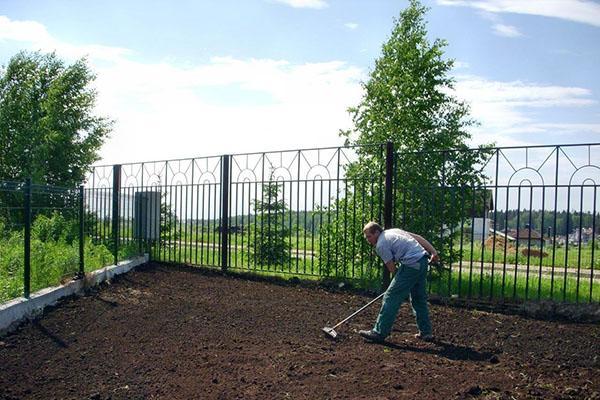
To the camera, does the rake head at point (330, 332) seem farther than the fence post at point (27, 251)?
No

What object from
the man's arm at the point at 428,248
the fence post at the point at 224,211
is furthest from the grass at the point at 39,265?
the man's arm at the point at 428,248

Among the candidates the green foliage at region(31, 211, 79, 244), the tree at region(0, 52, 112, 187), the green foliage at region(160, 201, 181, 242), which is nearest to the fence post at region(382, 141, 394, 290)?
the green foliage at region(160, 201, 181, 242)

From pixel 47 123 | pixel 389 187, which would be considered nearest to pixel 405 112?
pixel 389 187

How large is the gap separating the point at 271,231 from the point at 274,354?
16.7ft

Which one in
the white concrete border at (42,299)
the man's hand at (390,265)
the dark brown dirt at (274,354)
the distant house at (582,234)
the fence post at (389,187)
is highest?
the fence post at (389,187)

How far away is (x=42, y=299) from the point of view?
6391 mm

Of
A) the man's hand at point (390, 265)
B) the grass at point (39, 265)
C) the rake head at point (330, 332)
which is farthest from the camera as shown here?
the grass at point (39, 265)

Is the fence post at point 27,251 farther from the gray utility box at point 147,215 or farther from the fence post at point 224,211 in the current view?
the gray utility box at point 147,215

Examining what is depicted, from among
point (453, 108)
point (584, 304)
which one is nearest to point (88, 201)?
point (453, 108)

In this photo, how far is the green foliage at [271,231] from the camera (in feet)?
31.1

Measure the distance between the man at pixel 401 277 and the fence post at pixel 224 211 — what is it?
450 centimetres

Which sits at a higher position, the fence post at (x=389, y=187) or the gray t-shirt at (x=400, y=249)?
the fence post at (x=389, y=187)

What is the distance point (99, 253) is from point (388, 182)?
5.30m

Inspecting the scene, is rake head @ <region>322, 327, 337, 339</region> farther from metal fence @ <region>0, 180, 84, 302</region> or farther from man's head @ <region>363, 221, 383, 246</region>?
metal fence @ <region>0, 180, 84, 302</region>
